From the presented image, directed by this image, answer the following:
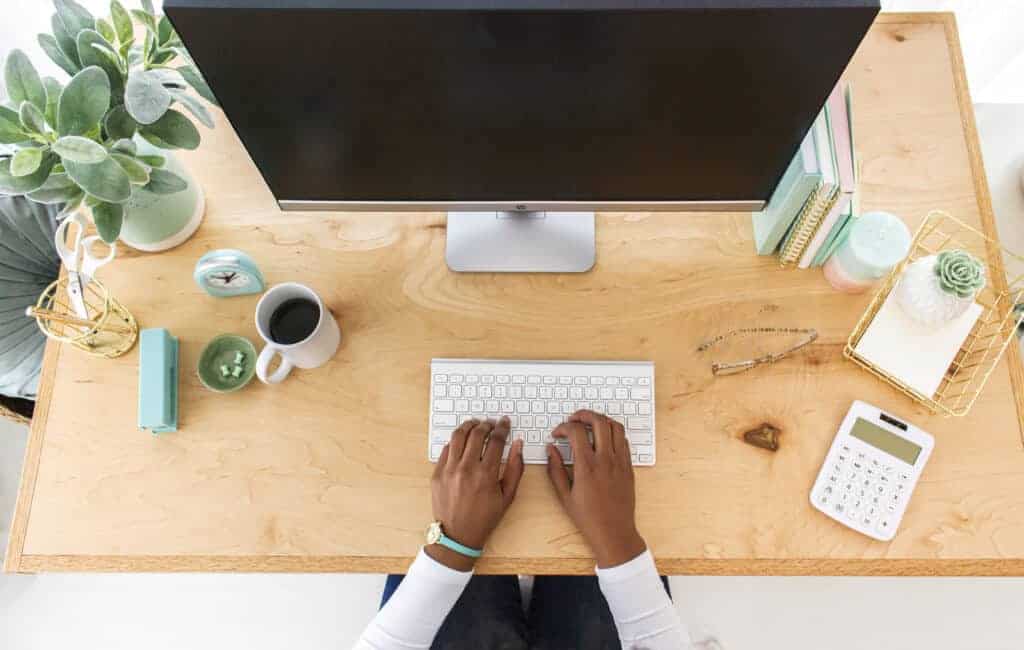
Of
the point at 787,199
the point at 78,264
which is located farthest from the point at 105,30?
the point at 787,199

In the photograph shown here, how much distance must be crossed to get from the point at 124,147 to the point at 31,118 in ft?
0.27

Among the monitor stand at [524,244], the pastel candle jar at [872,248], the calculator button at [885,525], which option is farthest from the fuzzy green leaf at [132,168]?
the calculator button at [885,525]

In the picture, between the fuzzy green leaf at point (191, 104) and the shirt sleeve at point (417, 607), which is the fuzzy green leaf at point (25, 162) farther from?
the shirt sleeve at point (417, 607)

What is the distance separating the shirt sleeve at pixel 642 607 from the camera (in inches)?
31.9

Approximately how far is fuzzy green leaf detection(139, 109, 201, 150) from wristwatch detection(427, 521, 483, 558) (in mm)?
532

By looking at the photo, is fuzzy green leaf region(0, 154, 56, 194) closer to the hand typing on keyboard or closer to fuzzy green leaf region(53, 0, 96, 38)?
fuzzy green leaf region(53, 0, 96, 38)

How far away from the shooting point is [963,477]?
2.77 ft

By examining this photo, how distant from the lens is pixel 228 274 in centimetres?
88

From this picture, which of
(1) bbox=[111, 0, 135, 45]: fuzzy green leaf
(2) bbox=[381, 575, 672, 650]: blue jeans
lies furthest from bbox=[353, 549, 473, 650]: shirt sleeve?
(1) bbox=[111, 0, 135, 45]: fuzzy green leaf

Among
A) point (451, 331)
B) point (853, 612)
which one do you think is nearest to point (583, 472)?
point (451, 331)

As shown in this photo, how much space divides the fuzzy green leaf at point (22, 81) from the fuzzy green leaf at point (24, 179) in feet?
0.19

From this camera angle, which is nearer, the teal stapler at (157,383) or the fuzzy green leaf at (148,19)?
the fuzzy green leaf at (148,19)

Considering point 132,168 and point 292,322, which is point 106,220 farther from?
point 292,322

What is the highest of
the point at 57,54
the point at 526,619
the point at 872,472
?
the point at 57,54
